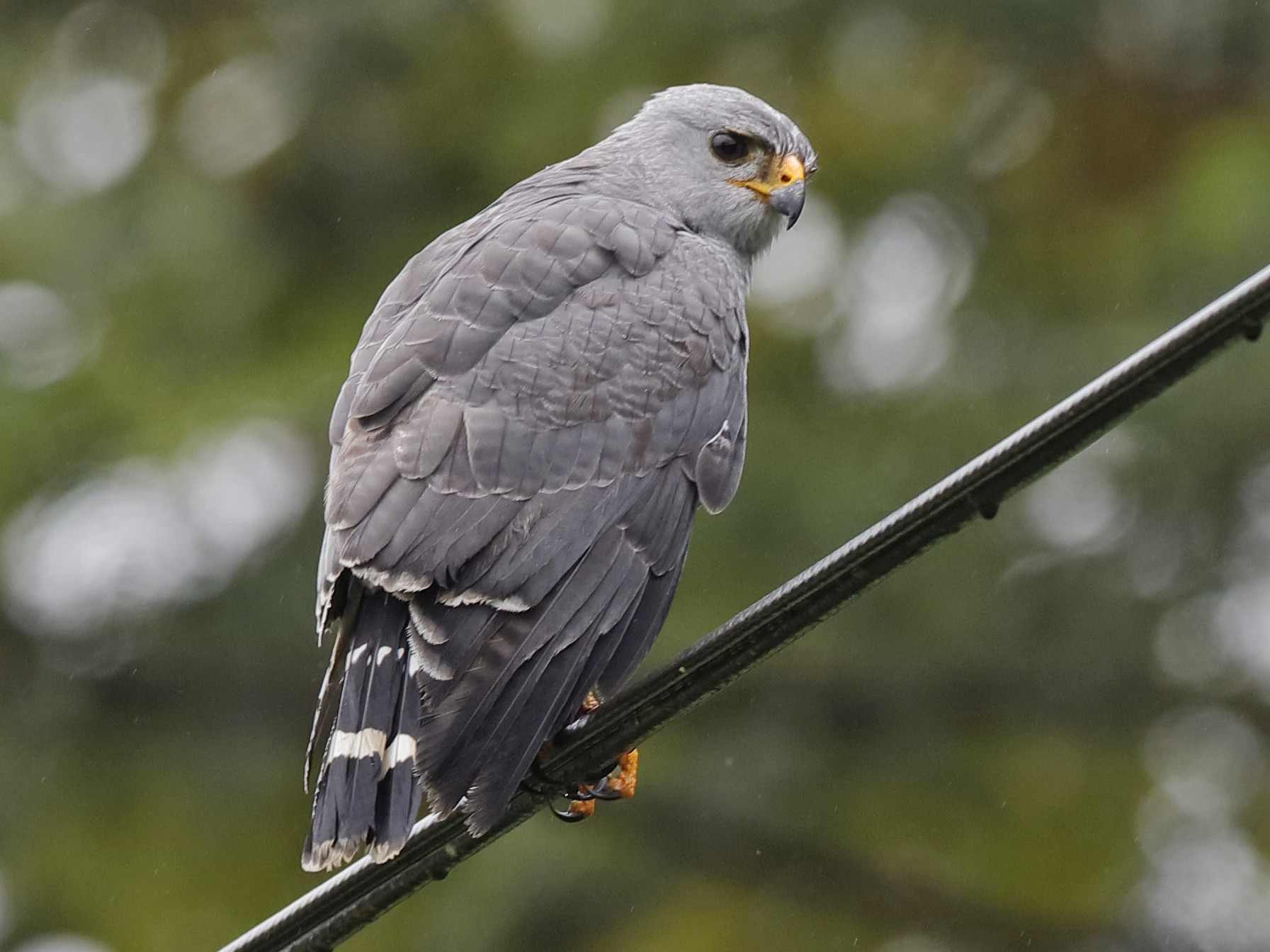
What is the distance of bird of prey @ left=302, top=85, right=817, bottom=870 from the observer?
3.45 meters

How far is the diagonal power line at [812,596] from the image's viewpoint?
2828 mm

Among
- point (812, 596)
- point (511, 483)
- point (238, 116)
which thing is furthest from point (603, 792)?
point (238, 116)

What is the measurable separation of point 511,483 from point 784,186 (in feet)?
5.12

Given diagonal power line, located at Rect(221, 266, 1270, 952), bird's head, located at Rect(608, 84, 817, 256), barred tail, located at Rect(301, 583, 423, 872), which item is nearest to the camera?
diagonal power line, located at Rect(221, 266, 1270, 952)

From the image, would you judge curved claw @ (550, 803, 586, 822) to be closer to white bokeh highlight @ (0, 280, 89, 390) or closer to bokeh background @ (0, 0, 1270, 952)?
bokeh background @ (0, 0, 1270, 952)

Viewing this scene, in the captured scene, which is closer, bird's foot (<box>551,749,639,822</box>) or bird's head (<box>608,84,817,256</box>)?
bird's foot (<box>551,749,639,822</box>)

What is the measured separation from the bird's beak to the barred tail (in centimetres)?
185

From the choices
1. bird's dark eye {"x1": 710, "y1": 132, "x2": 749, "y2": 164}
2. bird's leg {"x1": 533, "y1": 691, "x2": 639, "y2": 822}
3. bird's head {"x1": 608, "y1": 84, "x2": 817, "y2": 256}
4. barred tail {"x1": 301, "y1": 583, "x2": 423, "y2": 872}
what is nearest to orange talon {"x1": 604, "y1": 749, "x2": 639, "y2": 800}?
bird's leg {"x1": 533, "y1": 691, "x2": 639, "y2": 822}

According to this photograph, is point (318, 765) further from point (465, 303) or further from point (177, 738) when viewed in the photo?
point (177, 738)

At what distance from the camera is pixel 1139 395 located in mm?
2896

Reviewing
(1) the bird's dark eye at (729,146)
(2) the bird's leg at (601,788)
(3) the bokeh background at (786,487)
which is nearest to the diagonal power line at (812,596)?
(2) the bird's leg at (601,788)

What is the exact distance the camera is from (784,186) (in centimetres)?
500

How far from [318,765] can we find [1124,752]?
15.5 feet

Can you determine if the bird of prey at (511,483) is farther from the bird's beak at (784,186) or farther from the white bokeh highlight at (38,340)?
the white bokeh highlight at (38,340)
